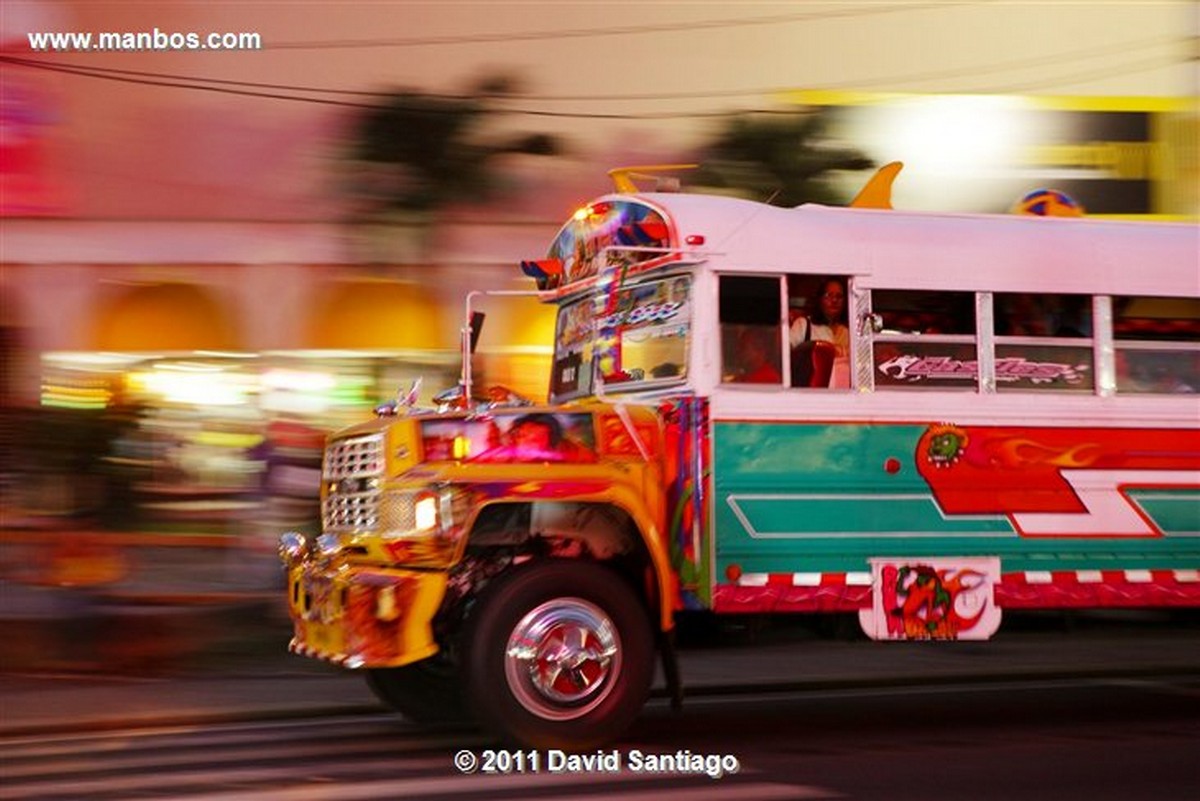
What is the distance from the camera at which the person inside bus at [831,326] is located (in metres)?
9.80

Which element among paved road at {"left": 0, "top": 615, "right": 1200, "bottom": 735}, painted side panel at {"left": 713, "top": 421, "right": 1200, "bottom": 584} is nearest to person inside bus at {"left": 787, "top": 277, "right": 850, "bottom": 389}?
painted side panel at {"left": 713, "top": 421, "right": 1200, "bottom": 584}

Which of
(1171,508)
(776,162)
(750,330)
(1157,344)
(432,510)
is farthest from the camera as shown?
(776,162)

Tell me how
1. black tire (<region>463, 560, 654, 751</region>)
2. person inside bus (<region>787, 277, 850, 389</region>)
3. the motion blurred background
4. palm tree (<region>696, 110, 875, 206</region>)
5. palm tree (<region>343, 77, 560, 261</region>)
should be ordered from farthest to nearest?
the motion blurred background, palm tree (<region>696, 110, 875, 206</region>), palm tree (<region>343, 77, 560, 261</region>), person inside bus (<region>787, 277, 850, 389</region>), black tire (<region>463, 560, 654, 751</region>)

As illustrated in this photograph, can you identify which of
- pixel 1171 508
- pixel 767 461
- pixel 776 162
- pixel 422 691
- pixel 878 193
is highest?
pixel 776 162

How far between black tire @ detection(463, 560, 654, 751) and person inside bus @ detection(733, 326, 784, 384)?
1385mm

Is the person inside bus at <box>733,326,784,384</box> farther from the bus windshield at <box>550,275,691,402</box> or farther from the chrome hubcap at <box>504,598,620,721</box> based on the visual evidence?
the chrome hubcap at <box>504,598,620,721</box>

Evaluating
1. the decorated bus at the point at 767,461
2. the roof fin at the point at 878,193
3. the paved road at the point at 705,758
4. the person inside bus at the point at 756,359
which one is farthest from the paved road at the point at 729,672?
the roof fin at the point at 878,193

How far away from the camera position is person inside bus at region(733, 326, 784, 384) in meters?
9.61

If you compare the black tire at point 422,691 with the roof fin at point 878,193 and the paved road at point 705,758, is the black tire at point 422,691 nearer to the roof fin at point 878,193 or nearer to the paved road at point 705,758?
the paved road at point 705,758

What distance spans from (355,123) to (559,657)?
38.2ft

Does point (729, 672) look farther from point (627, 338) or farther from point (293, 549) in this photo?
point (293, 549)

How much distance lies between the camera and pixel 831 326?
9.89 meters

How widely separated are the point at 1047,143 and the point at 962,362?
16.5 meters

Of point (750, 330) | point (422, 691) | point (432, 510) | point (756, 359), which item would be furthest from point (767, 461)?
point (422, 691)
